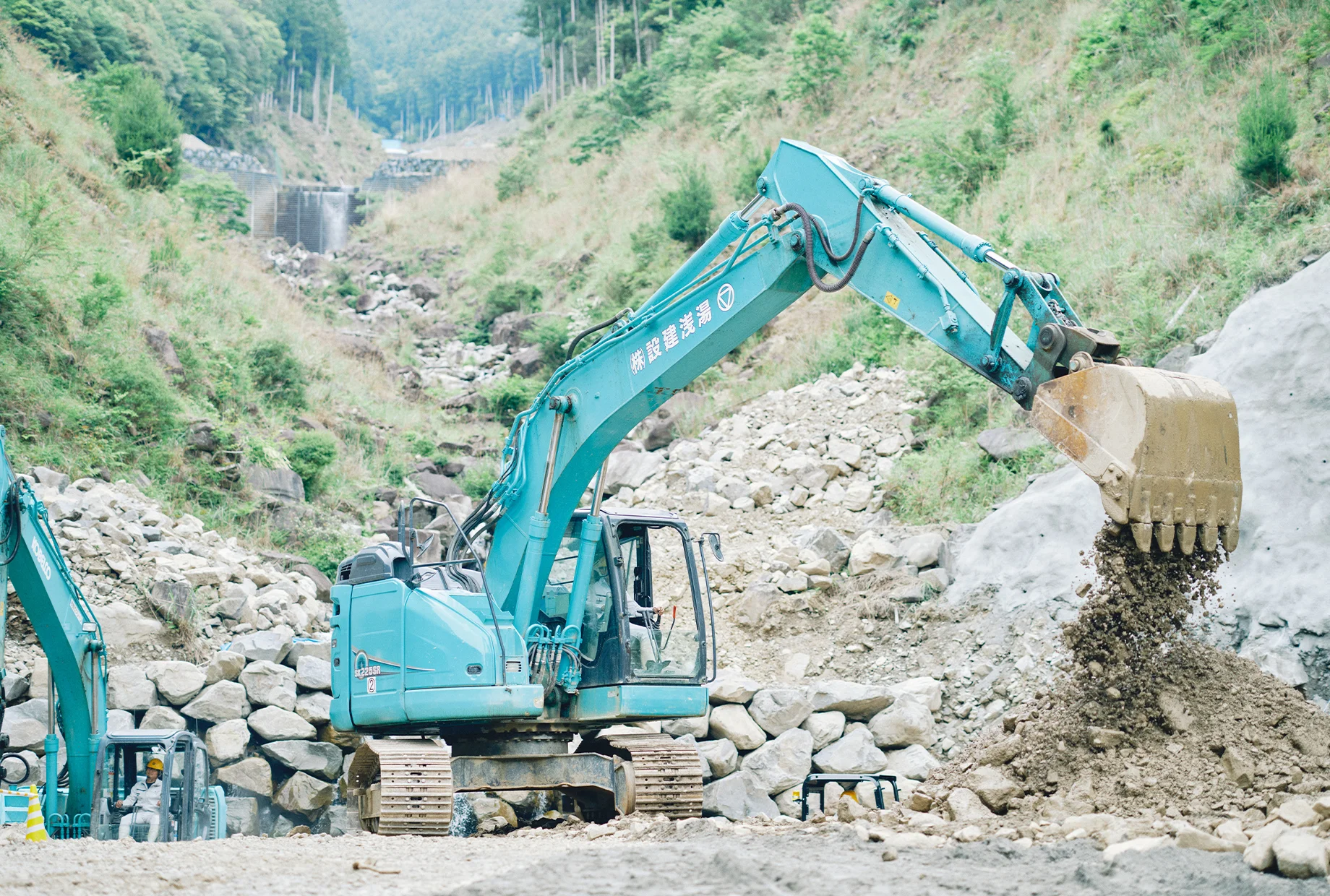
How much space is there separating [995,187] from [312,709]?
43.5 feet

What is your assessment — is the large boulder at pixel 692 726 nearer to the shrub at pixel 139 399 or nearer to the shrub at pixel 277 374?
the shrub at pixel 139 399

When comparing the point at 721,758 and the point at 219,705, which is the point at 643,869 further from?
the point at 219,705

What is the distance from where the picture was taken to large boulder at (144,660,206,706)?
9.73m

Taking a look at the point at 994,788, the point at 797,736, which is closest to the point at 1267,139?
the point at 797,736

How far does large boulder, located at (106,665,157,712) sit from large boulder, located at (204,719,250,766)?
58cm

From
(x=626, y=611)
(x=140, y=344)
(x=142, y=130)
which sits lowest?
(x=626, y=611)

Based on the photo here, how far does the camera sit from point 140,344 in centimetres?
1641

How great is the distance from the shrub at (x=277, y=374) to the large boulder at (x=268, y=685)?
30.4ft

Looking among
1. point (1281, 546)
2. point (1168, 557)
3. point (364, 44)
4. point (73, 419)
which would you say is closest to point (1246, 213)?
point (1281, 546)

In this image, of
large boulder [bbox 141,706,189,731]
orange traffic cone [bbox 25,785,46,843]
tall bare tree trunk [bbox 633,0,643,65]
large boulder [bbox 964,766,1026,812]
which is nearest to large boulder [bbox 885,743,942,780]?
large boulder [bbox 964,766,1026,812]

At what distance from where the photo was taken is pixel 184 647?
10.8m

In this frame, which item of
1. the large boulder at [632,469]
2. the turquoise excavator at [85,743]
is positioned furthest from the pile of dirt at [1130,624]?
the large boulder at [632,469]

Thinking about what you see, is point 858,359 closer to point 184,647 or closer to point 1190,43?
point 1190,43

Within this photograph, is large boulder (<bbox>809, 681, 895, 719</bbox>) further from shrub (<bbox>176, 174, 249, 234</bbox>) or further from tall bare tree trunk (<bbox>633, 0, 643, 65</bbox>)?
tall bare tree trunk (<bbox>633, 0, 643, 65</bbox>)
